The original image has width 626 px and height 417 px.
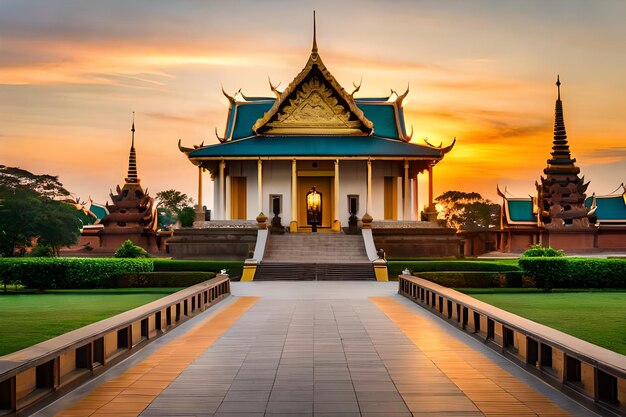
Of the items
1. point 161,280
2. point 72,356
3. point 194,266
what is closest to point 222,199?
point 194,266

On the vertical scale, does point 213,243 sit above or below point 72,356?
above

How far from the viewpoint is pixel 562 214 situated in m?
48.7

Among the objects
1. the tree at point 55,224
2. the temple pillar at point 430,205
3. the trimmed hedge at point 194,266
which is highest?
the temple pillar at point 430,205

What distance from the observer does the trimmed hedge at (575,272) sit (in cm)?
2266

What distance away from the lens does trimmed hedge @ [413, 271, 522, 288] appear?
23.5m

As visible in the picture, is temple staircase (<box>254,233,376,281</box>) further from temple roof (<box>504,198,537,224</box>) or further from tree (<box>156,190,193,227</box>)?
tree (<box>156,190,193,227</box>)

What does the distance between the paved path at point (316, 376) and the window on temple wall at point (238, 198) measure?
86.7 ft

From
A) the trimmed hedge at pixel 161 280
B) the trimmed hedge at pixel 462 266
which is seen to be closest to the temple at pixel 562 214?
the trimmed hedge at pixel 462 266

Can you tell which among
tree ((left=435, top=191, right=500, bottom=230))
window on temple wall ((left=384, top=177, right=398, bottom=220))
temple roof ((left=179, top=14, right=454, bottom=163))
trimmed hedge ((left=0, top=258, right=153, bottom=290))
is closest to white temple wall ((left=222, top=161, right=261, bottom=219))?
temple roof ((left=179, top=14, right=454, bottom=163))

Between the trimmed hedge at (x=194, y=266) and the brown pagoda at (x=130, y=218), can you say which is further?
the brown pagoda at (x=130, y=218)

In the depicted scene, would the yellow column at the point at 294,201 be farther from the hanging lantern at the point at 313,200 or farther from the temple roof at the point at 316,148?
the hanging lantern at the point at 313,200

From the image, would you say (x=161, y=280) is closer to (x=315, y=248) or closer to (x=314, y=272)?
(x=314, y=272)

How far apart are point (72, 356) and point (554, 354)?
564 centimetres

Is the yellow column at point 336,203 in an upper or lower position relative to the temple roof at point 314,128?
lower
